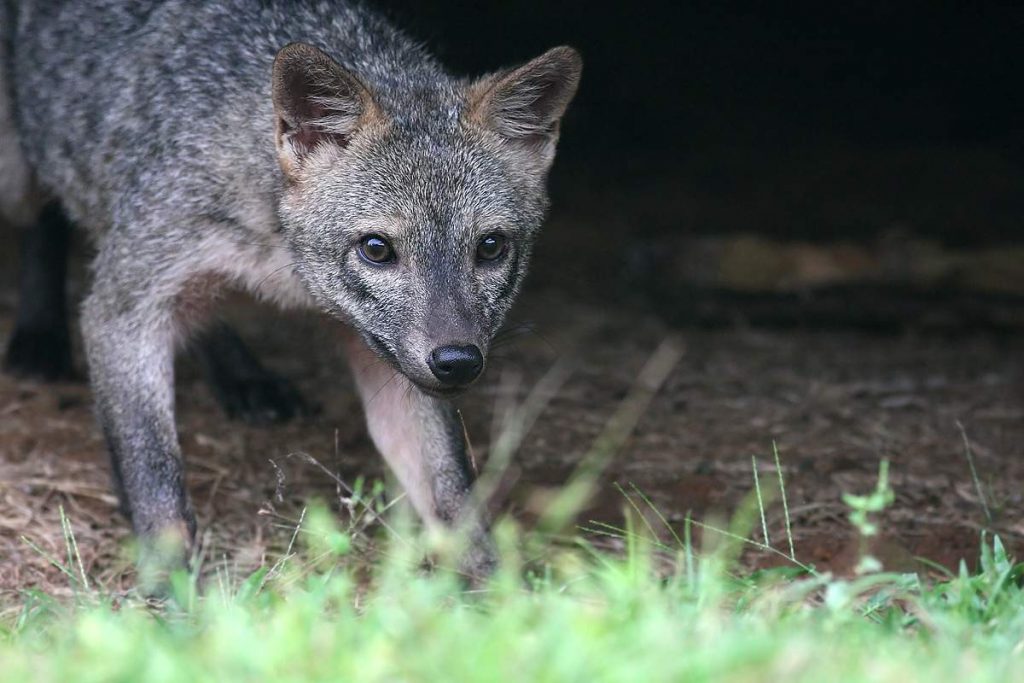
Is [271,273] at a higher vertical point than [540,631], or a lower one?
lower

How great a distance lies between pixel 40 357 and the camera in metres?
7.30

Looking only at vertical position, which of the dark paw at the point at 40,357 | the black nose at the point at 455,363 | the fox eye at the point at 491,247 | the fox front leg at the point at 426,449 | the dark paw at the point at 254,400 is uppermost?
the fox eye at the point at 491,247

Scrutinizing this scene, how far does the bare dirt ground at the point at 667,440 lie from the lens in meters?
5.67

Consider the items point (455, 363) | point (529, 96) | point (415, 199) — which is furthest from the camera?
point (529, 96)

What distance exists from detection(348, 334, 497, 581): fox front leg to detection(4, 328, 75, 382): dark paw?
243 cm

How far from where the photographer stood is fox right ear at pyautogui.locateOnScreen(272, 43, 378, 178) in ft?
16.0

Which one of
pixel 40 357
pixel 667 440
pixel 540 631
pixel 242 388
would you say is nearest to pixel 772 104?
pixel 667 440

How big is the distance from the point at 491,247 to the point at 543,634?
2.20 metres

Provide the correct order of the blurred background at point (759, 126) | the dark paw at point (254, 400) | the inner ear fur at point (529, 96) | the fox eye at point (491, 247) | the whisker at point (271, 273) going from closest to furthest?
the fox eye at point (491, 247) < the inner ear fur at point (529, 96) < the whisker at point (271, 273) < the dark paw at point (254, 400) < the blurred background at point (759, 126)

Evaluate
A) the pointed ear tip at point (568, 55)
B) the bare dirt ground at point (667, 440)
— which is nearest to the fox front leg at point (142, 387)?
the bare dirt ground at point (667, 440)

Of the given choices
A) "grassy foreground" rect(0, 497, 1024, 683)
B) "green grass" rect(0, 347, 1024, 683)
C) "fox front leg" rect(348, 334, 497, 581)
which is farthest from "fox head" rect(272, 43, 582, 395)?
"grassy foreground" rect(0, 497, 1024, 683)

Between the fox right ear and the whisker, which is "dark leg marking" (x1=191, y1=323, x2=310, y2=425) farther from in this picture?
the fox right ear

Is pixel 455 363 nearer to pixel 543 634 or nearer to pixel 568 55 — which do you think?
pixel 568 55

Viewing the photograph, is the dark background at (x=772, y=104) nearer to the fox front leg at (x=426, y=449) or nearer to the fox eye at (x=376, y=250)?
the fox front leg at (x=426, y=449)
